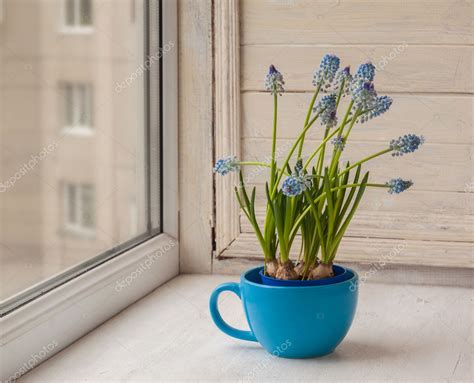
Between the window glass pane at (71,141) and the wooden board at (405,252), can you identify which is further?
the wooden board at (405,252)

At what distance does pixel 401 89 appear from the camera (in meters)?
1.35

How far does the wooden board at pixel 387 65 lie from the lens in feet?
4.36

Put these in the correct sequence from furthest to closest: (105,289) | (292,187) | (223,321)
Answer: (105,289), (223,321), (292,187)

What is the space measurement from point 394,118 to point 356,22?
0.58 ft

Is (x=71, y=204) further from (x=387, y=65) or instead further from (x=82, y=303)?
(x=387, y=65)

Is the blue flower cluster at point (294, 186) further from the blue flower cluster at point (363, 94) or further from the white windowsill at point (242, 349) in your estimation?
the white windowsill at point (242, 349)

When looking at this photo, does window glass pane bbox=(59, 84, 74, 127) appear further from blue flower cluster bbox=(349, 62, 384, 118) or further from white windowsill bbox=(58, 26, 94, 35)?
blue flower cluster bbox=(349, 62, 384, 118)

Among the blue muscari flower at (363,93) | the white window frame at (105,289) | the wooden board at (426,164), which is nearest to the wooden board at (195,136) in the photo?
the white window frame at (105,289)

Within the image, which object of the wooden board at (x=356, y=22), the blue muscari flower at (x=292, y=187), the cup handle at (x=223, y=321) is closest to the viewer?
the blue muscari flower at (x=292, y=187)

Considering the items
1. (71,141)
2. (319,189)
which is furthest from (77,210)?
(319,189)

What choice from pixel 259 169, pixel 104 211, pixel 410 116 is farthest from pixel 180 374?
pixel 410 116

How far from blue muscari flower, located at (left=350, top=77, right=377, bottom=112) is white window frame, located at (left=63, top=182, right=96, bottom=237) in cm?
49

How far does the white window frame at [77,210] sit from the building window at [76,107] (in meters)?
0.09

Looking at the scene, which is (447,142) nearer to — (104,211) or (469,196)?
(469,196)
